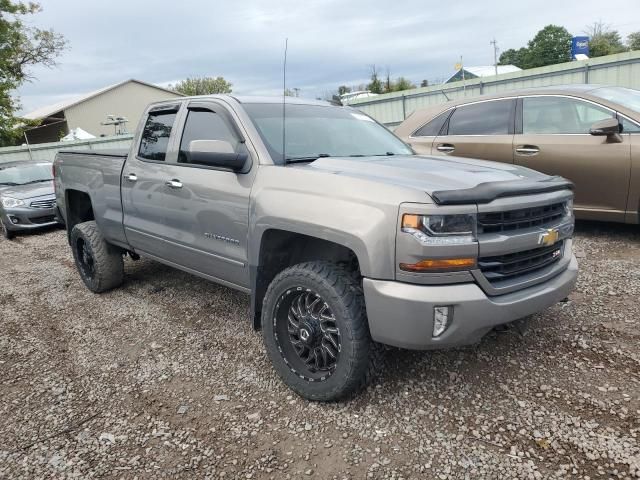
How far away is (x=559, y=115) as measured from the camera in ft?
17.8

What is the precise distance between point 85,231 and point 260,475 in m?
3.60

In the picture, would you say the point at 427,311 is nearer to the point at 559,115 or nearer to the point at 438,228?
the point at 438,228

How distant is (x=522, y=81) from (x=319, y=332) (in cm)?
1298

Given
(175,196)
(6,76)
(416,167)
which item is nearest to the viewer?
(416,167)

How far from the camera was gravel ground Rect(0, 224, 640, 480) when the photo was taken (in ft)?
7.54

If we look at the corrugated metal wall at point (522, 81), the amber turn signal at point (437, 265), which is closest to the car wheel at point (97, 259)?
the amber turn signal at point (437, 265)

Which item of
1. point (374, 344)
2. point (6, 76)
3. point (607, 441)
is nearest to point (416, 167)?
point (374, 344)

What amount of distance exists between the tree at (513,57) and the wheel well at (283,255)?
68.4 metres

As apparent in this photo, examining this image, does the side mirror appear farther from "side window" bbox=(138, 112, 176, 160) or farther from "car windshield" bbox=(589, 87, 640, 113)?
"car windshield" bbox=(589, 87, 640, 113)

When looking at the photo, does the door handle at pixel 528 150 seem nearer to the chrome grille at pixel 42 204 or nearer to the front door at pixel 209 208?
the front door at pixel 209 208

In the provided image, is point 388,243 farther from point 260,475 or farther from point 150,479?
point 150,479

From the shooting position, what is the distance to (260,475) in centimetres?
226

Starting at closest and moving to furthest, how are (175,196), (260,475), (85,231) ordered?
(260,475)
(175,196)
(85,231)

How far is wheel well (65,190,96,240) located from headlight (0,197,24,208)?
4714 mm
